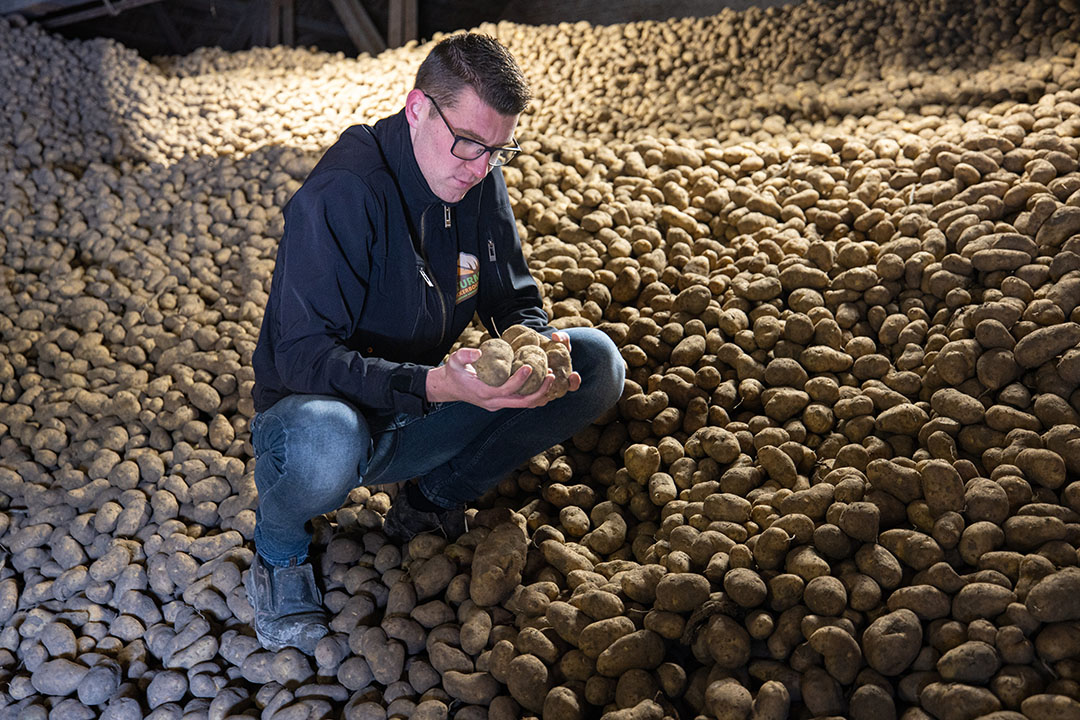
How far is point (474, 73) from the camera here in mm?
1653

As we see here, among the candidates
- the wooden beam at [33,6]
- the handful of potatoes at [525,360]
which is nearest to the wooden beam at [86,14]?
the wooden beam at [33,6]

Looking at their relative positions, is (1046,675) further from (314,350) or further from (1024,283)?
(314,350)

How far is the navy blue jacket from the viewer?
170cm

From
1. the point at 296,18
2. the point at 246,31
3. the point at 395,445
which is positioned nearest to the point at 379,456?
the point at 395,445

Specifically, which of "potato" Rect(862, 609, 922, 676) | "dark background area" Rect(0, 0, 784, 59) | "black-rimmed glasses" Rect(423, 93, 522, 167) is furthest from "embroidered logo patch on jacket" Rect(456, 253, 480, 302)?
"dark background area" Rect(0, 0, 784, 59)

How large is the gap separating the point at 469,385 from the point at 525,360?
0.51 ft

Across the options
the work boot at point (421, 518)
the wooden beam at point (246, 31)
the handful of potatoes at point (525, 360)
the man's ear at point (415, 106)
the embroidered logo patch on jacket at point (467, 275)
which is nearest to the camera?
the handful of potatoes at point (525, 360)

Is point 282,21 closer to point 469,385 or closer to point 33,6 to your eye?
point 33,6

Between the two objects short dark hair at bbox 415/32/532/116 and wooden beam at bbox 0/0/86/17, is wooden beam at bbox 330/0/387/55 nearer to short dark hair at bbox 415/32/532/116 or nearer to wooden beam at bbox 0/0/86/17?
wooden beam at bbox 0/0/86/17

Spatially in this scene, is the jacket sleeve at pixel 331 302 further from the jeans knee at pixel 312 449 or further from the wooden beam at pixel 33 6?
the wooden beam at pixel 33 6

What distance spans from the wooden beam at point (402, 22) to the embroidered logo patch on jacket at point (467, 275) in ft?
16.8

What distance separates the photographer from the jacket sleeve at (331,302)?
65.9 inches

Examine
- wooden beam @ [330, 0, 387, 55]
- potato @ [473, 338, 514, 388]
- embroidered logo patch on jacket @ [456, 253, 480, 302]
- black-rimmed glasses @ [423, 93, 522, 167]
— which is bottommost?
potato @ [473, 338, 514, 388]

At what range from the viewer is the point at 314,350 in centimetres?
169
